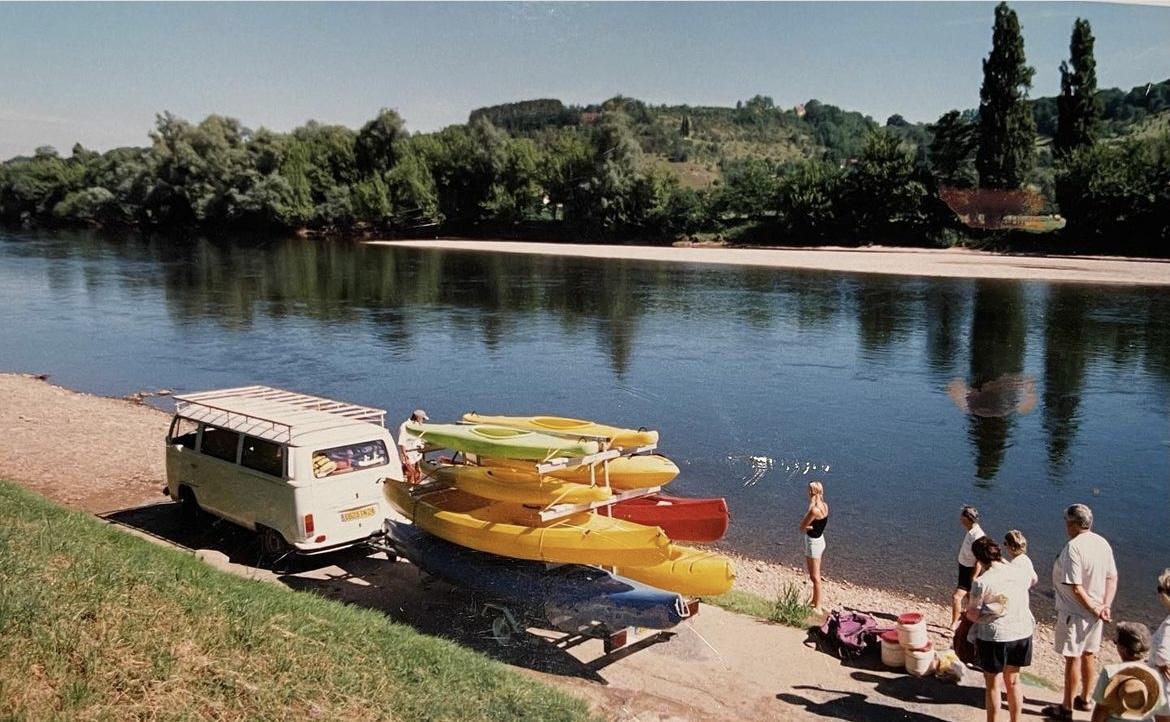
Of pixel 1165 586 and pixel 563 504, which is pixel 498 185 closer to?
pixel 563 504

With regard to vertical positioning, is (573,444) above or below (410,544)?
above

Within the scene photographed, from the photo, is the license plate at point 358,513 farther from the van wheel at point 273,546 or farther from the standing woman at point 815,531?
the standing woman at point 815,531

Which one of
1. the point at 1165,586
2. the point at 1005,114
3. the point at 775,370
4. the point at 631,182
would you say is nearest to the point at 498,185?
the point at 631,182

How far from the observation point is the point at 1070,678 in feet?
26.9

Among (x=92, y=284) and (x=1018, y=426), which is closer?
(x=1018, y=426)

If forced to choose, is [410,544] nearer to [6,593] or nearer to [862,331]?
[6,593]

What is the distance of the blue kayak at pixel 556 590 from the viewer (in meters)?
9.18


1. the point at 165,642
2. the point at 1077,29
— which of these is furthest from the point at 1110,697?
the point at 1077,29

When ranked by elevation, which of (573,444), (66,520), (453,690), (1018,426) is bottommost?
(1018,426)

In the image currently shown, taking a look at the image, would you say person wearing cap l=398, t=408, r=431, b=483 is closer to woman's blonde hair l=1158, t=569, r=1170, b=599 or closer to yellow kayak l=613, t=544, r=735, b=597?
yellow kayak l=613, t=544, r=735, b=597

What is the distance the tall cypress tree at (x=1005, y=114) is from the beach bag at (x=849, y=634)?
65.7 meters

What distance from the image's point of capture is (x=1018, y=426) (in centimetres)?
2462

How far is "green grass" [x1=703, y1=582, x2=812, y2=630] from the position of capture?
1062cm

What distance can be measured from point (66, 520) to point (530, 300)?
41954mm
